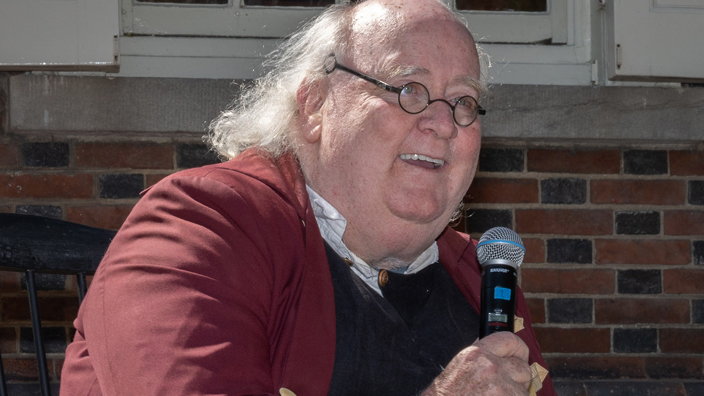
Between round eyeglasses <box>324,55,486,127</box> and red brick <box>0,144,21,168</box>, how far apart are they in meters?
1.64

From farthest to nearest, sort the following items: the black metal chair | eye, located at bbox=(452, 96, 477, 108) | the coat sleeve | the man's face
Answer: eye, located at bbox=(452, 96, 477, 108)
the man's face
the black metal chair
the coat sleeve

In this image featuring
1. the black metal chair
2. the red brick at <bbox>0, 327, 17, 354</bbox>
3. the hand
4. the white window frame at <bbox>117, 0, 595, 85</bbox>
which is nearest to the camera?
the hand

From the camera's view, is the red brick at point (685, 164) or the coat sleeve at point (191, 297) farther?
the red brick at point (685, 164)

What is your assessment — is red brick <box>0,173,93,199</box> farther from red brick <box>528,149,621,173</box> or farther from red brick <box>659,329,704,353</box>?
red brick <box>659,329,704,353</box>

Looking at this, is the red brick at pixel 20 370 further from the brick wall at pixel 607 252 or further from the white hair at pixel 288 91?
the white hair at pixel 288 91

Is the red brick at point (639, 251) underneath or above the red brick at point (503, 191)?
underneath

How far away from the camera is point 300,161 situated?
2.06 m

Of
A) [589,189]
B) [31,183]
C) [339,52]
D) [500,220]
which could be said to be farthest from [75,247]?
[589,189]

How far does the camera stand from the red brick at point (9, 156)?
3.00 m

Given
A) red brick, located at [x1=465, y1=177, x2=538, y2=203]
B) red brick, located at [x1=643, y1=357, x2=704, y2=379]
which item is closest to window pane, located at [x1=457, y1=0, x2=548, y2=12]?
red brick, located at [x1=465, y1=177, x2=538, y2=203]

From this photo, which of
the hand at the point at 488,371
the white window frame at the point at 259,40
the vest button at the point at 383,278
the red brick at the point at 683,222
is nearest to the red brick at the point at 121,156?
the white window frame at the point at 259,40

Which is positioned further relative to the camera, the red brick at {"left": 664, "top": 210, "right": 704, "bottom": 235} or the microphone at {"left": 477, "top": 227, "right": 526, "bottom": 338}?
the red brick at {"left": 664, "top": 210, "right": 704, "bottom": 235}

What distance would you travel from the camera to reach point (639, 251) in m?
3.24

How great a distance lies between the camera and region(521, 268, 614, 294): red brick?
10.5 ft
